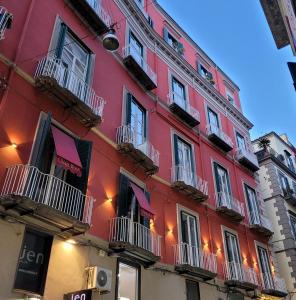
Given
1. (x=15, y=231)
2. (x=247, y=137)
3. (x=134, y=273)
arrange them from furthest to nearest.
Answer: (x=247, y=137) < (x=134, y=273) < (x=15, y=231)

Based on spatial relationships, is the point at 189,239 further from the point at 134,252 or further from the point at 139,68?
the point at 139,68

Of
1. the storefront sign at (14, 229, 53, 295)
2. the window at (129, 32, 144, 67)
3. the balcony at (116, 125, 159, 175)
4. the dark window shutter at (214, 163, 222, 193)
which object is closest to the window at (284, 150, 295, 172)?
the dark window shutter at (214, 163, 222, 193)

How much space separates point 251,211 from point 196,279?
8386mm

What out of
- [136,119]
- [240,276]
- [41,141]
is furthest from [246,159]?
[41,141]

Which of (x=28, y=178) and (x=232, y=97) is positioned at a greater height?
(x=232, y=97)

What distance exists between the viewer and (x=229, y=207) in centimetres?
1786

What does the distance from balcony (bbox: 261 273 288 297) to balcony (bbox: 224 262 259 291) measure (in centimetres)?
84

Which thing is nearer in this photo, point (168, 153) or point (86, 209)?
point (86, 209)

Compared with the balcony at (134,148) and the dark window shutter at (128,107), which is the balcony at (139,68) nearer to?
the dark window shutter at (128,107)

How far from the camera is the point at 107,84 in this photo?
45.5 ft

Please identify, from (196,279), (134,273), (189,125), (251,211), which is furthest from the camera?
(251,211)

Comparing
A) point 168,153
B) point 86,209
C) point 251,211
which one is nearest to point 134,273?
point 86,209

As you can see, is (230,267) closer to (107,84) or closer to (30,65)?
(107,84)

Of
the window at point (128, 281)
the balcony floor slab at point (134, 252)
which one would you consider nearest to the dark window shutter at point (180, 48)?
the balcony floor slab at point (134, 252)
